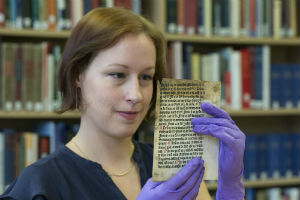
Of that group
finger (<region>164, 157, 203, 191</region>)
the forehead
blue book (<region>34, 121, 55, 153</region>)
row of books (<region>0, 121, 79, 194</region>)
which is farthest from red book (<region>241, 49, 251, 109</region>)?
finger (<region>164, 157, 203, 191</region>)

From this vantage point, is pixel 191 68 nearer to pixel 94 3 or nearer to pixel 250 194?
pixel 94 3

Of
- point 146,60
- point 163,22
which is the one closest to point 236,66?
point 163,22

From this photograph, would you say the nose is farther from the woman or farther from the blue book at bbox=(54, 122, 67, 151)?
the blue book at bbox=(54, 122, 67, 151)

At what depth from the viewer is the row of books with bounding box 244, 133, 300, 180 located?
2.41 metres

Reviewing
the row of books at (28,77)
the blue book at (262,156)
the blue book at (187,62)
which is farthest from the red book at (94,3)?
the blue book at (262,156)

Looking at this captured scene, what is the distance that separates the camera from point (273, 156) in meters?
2.45

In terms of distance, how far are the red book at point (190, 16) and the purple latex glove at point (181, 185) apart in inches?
53.2

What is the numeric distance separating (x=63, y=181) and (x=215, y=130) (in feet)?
1.41

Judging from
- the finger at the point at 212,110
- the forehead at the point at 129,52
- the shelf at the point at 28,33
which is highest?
the shelf at the point at 28,33

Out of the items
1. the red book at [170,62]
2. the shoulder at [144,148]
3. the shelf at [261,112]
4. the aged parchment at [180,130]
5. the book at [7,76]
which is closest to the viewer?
the aged parchment at [180,130]

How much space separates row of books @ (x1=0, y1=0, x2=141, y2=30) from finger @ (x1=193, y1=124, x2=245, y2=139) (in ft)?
4.16

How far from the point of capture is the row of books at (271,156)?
2.41 metres

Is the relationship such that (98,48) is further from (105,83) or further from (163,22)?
(163,22)

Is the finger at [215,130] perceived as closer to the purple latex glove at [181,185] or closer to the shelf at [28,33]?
the purple latex glove at [181,185]
